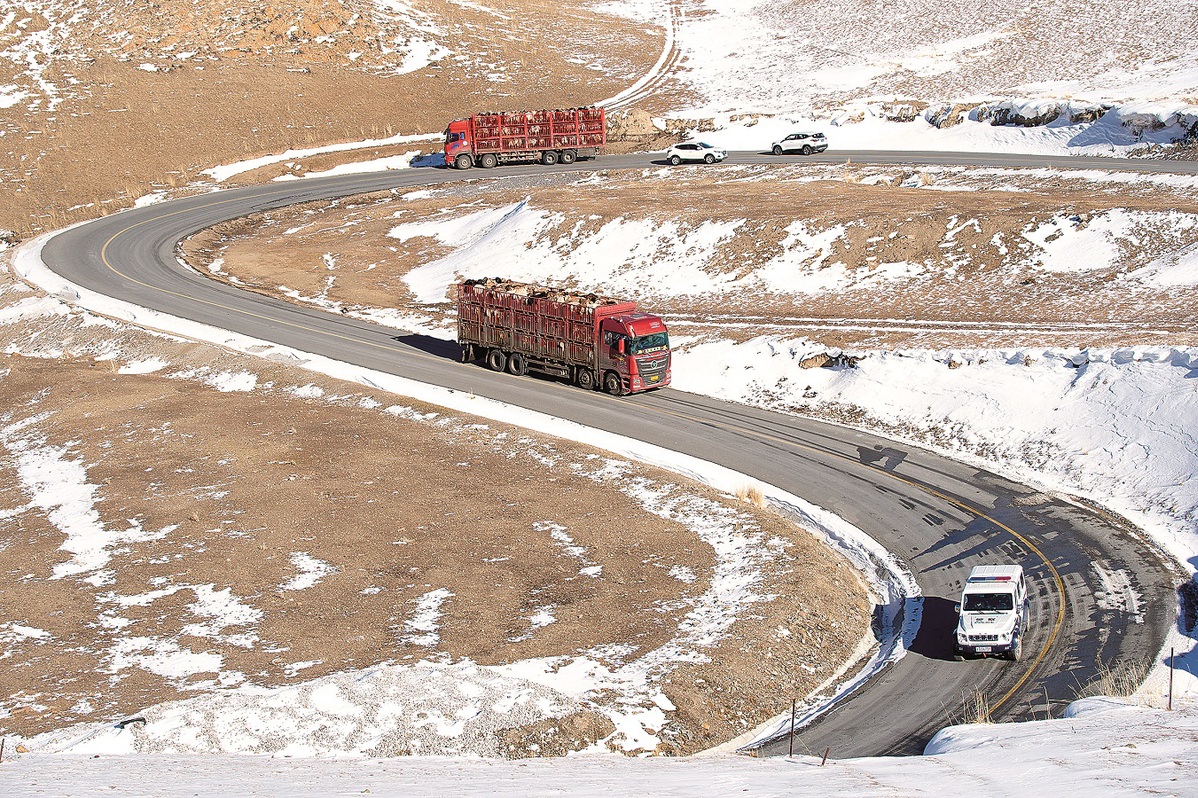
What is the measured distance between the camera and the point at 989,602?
78.6 ft

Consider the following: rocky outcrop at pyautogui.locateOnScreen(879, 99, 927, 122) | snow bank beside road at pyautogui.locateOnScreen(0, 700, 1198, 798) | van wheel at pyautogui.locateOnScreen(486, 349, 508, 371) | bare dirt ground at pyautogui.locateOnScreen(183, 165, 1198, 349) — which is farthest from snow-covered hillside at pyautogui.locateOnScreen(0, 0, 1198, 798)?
van wheel at pyautogui.locateOnScreen(486, 349, 508, 371)

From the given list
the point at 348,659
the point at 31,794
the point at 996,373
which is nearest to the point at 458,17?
the point at 996,373

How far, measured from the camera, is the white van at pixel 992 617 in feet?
75.8

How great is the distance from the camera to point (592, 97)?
92.9 metres

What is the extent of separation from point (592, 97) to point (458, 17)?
2731 centimetres

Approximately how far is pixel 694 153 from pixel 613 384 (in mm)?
35351

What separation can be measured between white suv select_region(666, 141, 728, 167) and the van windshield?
170ft

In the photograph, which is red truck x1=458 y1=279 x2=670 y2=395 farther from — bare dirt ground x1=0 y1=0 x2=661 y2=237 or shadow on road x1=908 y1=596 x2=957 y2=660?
bare dirt ground x1=0 y1=0 x2=661 y2=237

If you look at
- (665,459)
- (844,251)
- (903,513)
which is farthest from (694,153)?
(903,513)

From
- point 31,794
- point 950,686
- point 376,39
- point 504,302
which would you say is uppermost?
point 376,39

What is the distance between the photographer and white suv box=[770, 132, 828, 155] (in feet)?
237

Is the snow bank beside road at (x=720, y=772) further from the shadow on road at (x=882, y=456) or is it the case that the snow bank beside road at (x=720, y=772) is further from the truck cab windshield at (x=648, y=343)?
A: the truck cab windshield at (x=648, y=343)

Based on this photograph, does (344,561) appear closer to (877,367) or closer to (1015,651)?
(1015,651)

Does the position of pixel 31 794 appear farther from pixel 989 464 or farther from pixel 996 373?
pixel 996 373
